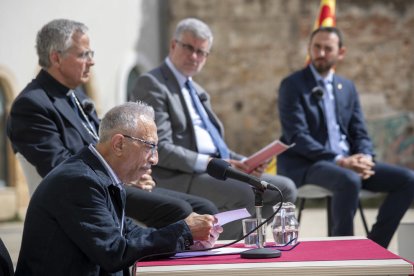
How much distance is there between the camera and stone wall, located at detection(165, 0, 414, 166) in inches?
761

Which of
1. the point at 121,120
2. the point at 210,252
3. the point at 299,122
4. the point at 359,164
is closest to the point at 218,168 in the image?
the point at 210,252

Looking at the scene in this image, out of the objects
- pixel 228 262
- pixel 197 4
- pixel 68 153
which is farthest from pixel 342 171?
pixel 197 4

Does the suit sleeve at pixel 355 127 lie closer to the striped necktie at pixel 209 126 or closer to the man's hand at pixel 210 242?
the striped necktie at pixel 209 126

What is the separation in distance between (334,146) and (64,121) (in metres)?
2.56

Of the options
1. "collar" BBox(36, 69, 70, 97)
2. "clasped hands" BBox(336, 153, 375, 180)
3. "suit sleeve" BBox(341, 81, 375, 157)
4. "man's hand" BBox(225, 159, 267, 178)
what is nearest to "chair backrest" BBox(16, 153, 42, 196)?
"collar" BBox(36, 69, 70, 97)

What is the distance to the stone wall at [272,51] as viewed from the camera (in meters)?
19.3

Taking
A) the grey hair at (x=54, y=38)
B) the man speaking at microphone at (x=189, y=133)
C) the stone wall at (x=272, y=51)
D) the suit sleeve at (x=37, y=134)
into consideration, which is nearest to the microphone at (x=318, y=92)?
the man speaking at microphone at (x=189, y=133)

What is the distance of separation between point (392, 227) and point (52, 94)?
291 centimetres

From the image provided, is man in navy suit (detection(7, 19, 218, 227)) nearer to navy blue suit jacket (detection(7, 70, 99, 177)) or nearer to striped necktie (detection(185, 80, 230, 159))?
navy blue suit jacket (detection(7, 70, 99, 177))

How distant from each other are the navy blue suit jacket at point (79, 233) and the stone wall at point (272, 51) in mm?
14867

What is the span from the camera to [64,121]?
623 centimetres

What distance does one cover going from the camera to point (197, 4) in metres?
19.5

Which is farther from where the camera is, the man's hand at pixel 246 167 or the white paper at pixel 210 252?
the man's hand at pixel 246 167

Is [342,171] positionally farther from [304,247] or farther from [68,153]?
[304,247]
